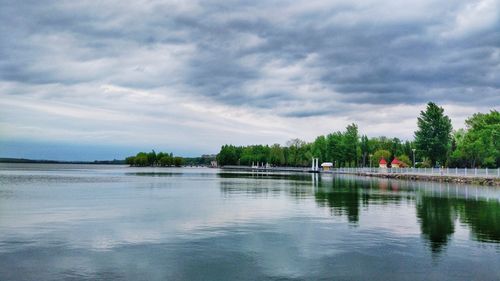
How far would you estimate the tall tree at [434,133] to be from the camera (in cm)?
10475

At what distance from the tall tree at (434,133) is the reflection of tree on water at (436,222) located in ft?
242

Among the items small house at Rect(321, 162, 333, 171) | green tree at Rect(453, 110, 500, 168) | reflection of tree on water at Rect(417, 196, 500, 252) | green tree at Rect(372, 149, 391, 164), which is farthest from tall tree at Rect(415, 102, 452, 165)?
reflection of tree on water at Rect(417, 196, 500, 252)

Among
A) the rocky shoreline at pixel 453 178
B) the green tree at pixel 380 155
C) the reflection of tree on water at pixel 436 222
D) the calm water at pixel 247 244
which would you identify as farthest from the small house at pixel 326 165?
the calm water at pixel 247 244

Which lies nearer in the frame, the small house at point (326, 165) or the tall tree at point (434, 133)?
the tall tree at point (434, 133)

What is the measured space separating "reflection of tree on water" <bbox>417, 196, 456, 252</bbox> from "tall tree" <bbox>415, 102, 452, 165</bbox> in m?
73.7

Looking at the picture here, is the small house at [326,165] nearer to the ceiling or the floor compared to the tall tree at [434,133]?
nearer to the floor

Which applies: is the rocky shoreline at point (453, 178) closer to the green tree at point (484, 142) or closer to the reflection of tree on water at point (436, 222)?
the green tree at point (484, 142)

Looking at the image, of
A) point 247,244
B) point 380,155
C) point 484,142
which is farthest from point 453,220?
point 380,155

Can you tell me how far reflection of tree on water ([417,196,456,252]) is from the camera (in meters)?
19.5

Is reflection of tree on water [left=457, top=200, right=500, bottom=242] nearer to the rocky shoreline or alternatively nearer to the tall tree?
the rocky shoreline

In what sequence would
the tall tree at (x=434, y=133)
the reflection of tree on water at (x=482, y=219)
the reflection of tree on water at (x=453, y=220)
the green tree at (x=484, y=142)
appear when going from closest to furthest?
the reflection of tree on water at (x=453, y=220), the reflection of tree on water at (x=482, y=219), the green tree at (x=484, y=142), the tall tree at (x=434, y=133)

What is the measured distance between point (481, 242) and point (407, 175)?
82.8 meters

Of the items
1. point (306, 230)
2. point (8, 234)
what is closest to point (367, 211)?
point (306, 230)

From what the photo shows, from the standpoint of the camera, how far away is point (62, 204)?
34.7 metres
